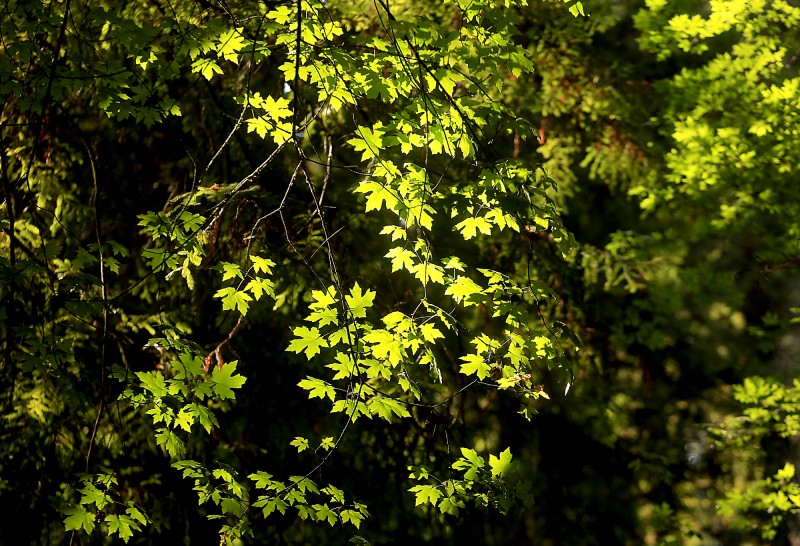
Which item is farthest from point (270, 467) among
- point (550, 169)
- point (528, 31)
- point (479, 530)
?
point (528, 31)

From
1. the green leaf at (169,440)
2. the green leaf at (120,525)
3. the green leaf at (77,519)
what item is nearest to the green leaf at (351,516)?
the green leaf at (169,440)

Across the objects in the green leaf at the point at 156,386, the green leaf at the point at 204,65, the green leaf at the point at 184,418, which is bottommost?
the green leaf at the point at 184,418

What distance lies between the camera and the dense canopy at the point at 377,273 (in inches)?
108

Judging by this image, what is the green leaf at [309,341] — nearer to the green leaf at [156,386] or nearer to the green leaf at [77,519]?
the green leaf at [156,386]

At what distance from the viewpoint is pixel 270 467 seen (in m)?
5.10

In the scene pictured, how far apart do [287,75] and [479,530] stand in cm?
523

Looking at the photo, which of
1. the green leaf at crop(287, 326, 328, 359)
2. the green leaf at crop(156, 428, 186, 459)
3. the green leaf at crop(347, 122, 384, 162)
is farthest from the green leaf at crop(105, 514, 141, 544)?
the green leaf at crop(347, 122, 384, 162)

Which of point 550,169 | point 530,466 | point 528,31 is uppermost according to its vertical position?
point 528,31

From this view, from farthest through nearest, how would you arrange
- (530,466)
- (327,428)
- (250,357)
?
(530,466) → (327,428) → (250,357)

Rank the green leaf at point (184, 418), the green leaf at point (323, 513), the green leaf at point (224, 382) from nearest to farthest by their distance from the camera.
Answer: the green leaf at point (224, 382), the green leaf at point (184, 418), the green leaf at point (323, 513)

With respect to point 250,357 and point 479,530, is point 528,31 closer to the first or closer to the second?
point 250,357

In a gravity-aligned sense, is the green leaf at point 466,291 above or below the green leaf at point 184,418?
above

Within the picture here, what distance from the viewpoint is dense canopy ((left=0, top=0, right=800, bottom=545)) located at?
2.75 metres

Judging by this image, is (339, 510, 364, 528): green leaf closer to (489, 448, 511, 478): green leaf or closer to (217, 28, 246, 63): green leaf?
(489, 448, 511, 478): green leaf
